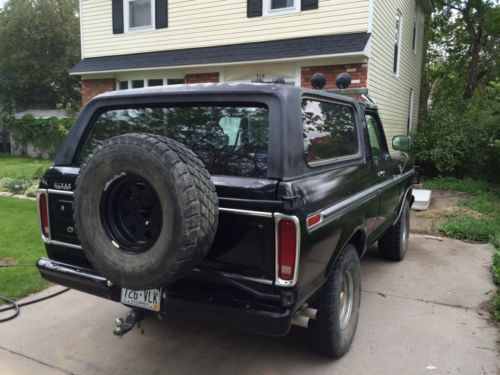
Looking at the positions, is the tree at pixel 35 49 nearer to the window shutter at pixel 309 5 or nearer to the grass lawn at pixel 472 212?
the window shutter at pixel 309 5

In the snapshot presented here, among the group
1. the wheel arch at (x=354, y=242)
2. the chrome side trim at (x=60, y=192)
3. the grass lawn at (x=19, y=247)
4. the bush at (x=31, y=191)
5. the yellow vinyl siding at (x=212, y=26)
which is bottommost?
the grass lawn at (x=19, y=247)

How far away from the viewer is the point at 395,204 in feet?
15.3

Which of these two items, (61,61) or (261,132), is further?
(61,61)

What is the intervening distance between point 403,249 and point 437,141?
716 cm

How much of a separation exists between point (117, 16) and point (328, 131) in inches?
439

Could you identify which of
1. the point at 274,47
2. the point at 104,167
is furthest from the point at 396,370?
the point at 274,47

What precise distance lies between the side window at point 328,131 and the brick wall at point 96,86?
34.6 ft

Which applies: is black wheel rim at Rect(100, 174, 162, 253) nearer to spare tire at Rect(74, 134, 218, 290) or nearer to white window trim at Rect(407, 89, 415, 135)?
spare tire at Rect(74, 134, 218, 290)

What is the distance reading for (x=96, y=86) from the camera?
13.0 meters

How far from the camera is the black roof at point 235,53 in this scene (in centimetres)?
910

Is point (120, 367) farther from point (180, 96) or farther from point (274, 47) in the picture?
point (274, 47)

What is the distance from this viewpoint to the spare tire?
216cm

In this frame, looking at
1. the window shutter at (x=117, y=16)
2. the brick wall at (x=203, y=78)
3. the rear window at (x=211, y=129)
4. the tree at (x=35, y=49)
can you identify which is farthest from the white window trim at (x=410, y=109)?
the tree at (x=35, y=49)

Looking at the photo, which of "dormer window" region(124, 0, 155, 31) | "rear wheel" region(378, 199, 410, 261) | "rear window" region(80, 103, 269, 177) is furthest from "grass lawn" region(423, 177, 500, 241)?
"dormer window" region(124, 0, 155, 31)
